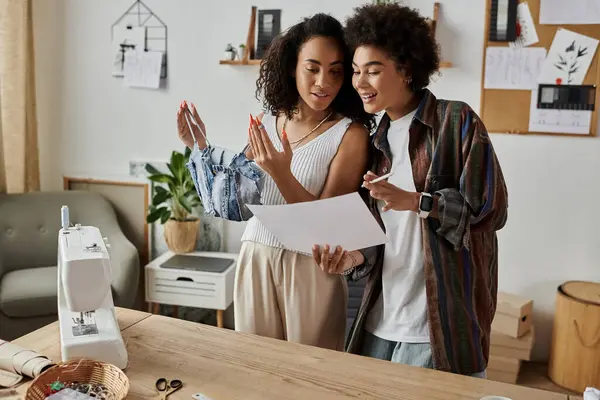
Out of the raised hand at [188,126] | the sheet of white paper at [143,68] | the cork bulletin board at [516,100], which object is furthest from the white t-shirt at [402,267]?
the sheet of white paper at [143,68]

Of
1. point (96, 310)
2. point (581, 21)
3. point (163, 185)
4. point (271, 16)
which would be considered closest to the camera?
point (96, 310)

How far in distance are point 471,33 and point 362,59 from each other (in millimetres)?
1786

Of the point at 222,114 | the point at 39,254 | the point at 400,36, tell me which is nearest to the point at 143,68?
the point at 222,114

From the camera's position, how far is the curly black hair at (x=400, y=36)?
1.46 m

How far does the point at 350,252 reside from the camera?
157 centimetres

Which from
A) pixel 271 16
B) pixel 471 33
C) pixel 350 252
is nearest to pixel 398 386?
pixel 350 252

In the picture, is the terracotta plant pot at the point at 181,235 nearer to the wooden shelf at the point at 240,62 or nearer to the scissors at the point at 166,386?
the wooden shelf at the point at 240,62

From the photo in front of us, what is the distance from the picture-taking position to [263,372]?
132 centimetres

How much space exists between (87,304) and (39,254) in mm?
2240

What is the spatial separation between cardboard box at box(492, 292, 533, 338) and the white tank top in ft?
5.58

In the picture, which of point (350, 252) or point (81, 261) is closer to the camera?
point (81, 261)

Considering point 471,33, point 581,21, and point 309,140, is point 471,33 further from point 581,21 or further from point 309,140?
point 309,140

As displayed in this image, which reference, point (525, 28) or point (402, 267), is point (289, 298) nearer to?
point (402, 267)

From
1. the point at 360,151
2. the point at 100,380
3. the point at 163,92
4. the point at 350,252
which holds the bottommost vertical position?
the point at 100,380
